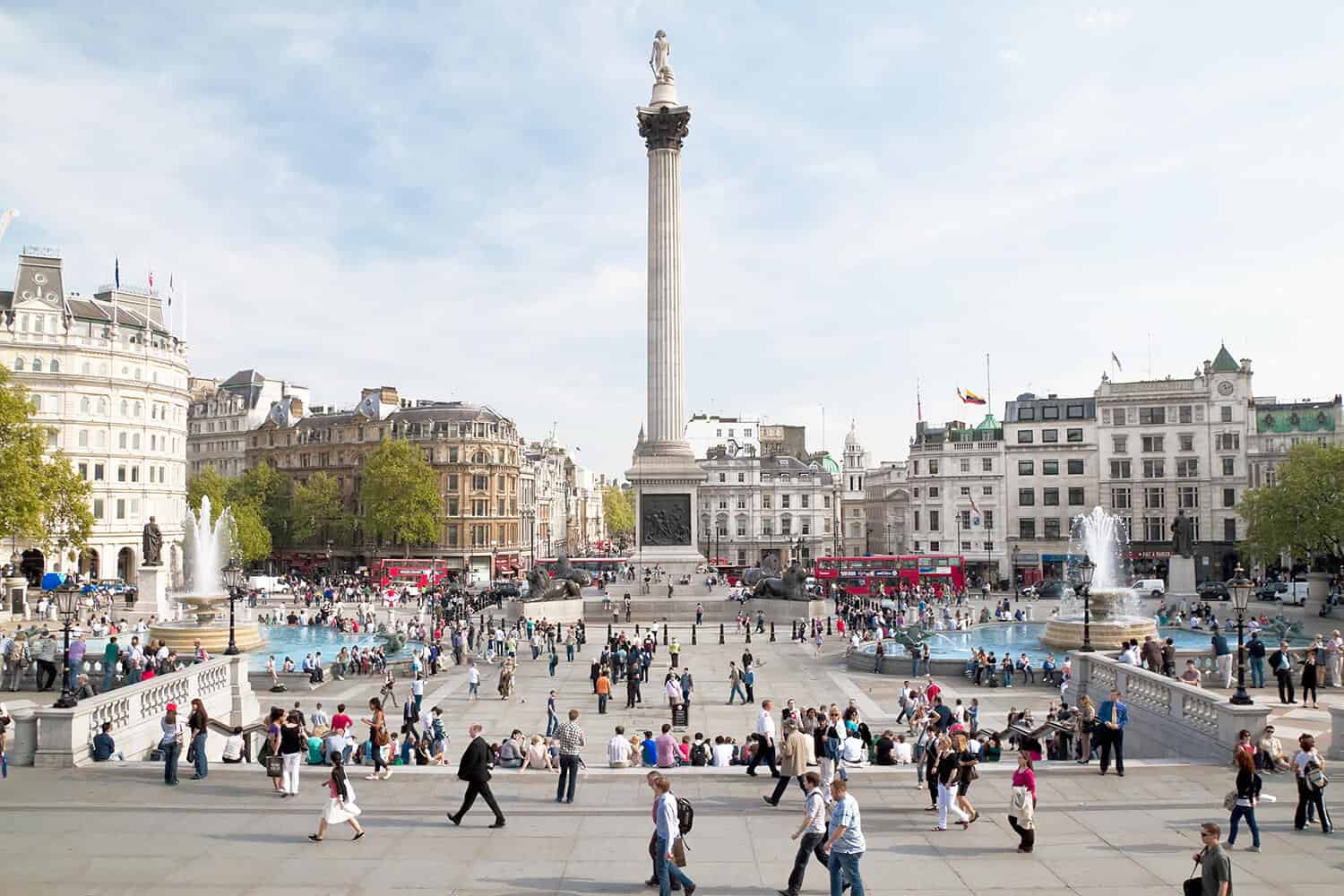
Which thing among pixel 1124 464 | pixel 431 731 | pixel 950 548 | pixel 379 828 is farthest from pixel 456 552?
pixel 379 828

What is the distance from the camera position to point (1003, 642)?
43.8 meters

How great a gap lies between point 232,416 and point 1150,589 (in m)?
88.5

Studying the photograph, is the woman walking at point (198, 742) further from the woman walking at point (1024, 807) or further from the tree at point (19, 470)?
the tree at point (19, 470)

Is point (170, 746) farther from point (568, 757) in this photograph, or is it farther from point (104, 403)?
point (104, 403)

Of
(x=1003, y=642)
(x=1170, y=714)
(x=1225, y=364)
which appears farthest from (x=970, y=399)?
(x=1170, y=714)

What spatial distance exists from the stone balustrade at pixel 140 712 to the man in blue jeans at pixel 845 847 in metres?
13.6

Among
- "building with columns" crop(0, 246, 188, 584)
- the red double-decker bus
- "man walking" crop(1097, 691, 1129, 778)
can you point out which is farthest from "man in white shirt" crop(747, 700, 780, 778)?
"building with columns" crop(0, 246, 188, 584)

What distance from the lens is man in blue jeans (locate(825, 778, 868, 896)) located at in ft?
34.8

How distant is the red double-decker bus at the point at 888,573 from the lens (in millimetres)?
65750

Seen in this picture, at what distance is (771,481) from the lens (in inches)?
4220

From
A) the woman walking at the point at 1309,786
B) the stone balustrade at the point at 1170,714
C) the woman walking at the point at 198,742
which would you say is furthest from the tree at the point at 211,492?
the woman walking at the point at 1309,786

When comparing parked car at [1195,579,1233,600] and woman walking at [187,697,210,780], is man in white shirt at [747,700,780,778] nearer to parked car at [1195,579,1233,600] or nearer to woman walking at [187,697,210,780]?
woman walking at [187,697,210,780]

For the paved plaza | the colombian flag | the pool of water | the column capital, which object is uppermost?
the column capital

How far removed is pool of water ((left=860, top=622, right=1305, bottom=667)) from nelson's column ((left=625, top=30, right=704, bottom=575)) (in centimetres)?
1881
